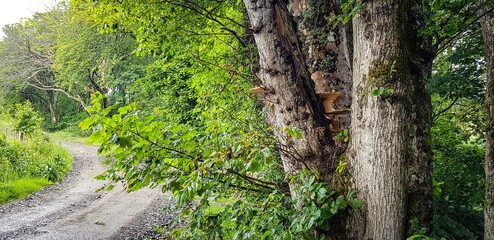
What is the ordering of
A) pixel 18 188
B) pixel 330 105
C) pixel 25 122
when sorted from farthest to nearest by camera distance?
pixel 25 122 → pixel 18 188 → pixel 330 105

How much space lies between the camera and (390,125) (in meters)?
2.29

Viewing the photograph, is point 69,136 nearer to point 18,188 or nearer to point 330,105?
point 18,188

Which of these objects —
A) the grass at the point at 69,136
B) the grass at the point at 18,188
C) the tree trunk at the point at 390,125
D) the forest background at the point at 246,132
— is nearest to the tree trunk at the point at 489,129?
the forest background at the point at 246,132

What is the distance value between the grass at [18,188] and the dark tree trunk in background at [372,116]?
26.9 feet

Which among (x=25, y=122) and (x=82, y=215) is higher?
(x=25, y=122)

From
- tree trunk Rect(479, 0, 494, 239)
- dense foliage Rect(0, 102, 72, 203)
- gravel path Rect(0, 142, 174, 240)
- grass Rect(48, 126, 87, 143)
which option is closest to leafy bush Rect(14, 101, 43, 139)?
dense foliage Rect(0, 102, 72, 203)

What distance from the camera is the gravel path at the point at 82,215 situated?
6.42 m

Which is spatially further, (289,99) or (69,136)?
(69,136)

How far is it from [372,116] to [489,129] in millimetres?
2935

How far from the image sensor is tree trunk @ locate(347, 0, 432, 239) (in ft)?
7.54

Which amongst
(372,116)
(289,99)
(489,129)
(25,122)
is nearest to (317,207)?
(372,116)

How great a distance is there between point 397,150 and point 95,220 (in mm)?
6833

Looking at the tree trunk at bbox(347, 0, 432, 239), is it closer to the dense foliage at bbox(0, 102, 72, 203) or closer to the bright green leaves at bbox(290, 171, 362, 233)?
the bright green leaves at bbox(290, 171, 362, 233)

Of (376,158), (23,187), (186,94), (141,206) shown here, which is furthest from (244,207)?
(186,94)
